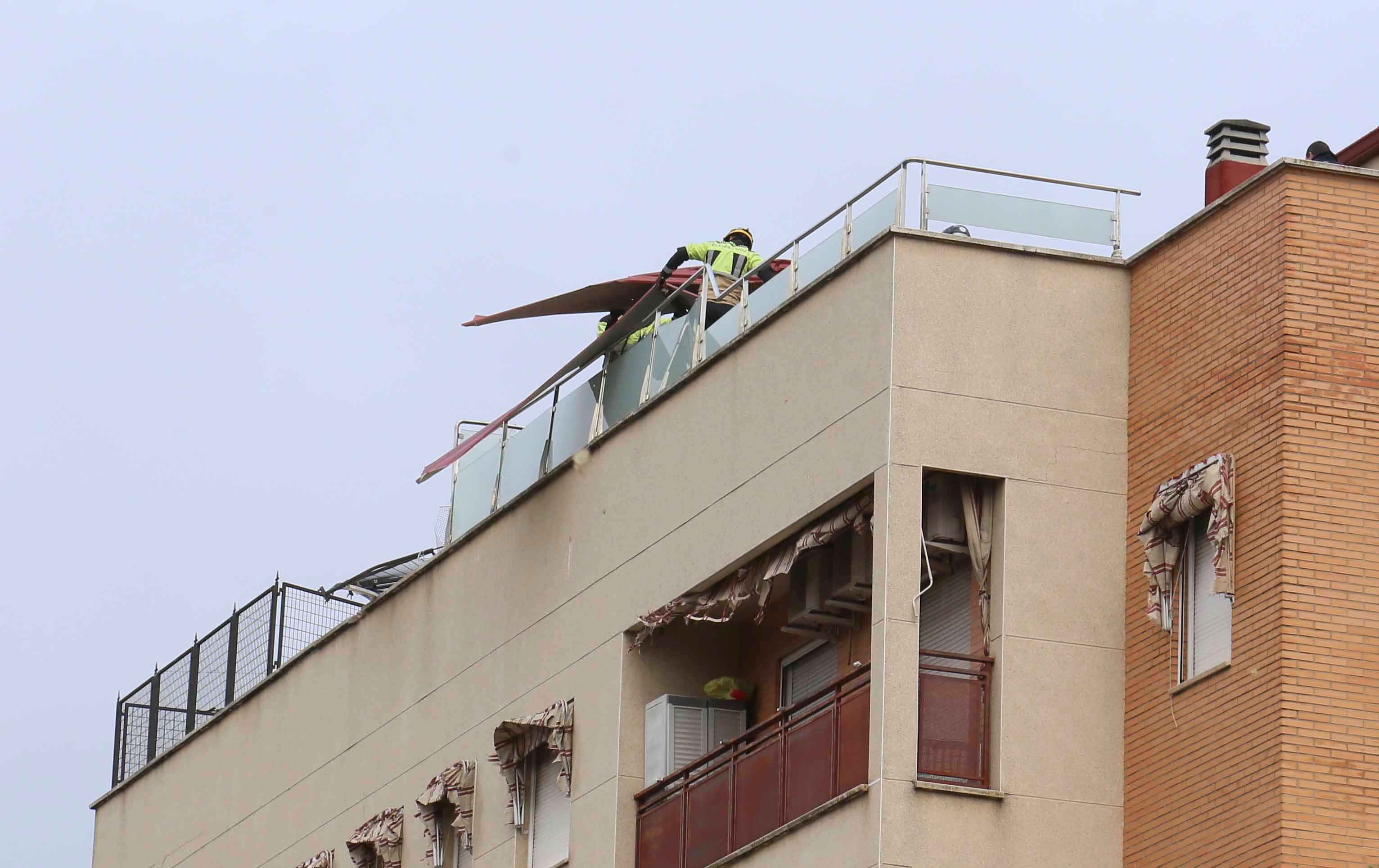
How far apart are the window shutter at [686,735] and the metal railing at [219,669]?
8.03 metres

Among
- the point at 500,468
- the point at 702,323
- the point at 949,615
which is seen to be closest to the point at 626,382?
the point at 702,323

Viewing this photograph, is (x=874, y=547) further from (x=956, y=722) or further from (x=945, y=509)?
(x=956, y=722)

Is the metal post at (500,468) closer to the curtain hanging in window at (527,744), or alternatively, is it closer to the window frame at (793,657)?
the curtain hanging in window at (527,744)

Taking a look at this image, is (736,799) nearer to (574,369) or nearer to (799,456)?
(799,456)

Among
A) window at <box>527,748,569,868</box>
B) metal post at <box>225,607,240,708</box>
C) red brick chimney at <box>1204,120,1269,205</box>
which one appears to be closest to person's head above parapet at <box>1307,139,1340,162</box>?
red brick chimney at <box>1204,120,1269,205</box>

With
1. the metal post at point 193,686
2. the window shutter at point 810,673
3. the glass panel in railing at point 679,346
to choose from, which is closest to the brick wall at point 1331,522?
the window shutter at point 810,673

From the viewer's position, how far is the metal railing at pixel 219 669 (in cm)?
3662

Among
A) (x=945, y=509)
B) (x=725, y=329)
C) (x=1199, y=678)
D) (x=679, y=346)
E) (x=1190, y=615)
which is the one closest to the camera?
(x=1199, y=678)

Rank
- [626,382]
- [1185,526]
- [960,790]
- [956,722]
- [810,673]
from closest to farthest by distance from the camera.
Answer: [960,790] < [956,722] < [1185,526] < [810,673] < [626,382]

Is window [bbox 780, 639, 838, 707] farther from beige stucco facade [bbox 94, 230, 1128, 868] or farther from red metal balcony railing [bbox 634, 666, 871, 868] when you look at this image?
beige stucco facade [bbox 94, 230, 1128, 868]

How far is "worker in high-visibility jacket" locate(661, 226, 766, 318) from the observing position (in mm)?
28125

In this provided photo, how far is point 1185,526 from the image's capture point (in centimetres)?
2358

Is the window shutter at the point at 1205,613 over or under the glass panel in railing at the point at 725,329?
under

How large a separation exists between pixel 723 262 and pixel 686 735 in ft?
14.9
